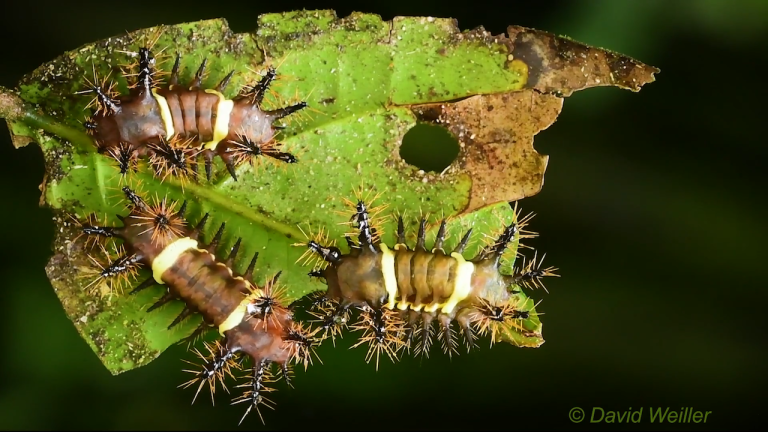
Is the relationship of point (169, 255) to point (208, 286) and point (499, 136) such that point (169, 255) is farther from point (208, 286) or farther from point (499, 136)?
point (499, 136)

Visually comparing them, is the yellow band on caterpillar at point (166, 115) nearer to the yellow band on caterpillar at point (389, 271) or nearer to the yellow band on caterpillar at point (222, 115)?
the yellow band on caterpillar at point (222, 115)

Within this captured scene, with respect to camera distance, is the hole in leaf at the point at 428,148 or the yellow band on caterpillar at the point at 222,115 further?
the hole in leaf at the point at 428,148

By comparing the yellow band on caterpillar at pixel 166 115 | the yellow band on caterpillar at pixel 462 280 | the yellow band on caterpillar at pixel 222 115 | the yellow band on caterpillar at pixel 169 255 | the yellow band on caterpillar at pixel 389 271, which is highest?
the yellow band on caterpillar at pixel 222 115

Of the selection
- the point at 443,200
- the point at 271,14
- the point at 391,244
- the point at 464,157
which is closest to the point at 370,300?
the point at 391,244

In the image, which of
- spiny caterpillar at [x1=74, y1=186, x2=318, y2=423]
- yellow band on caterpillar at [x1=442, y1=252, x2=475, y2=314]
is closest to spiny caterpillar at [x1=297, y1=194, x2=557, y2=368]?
yellow band on caterpillar at [x1=442, y1=252, x2=475, y2=314]

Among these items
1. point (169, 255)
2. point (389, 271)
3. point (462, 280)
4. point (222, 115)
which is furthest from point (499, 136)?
point (169, 255)

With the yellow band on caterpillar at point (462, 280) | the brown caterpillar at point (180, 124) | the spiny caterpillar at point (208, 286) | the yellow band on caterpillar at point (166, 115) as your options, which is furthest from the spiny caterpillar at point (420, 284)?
the yellow band on caterpillar at point (166, 115)
